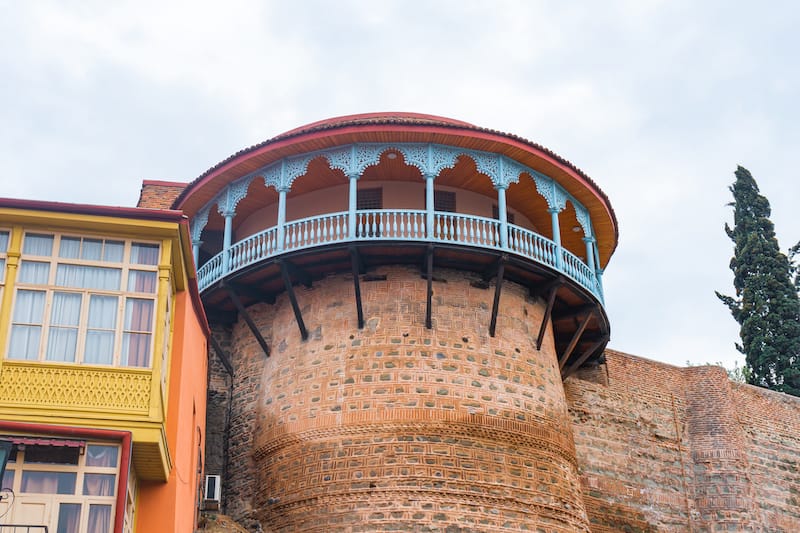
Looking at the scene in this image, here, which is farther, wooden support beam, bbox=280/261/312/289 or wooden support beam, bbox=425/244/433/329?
wooden support beam, bbox=280/261/312/289

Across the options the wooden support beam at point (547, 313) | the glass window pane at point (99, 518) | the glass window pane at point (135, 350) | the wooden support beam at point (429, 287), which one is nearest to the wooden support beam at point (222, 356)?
the wooden support beam at point (429, 287)

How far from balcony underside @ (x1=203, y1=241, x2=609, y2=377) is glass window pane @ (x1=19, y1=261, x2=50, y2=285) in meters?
6.68

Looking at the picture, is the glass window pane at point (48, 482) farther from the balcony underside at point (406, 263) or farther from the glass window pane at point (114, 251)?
the balcony underside at point (406, 263)

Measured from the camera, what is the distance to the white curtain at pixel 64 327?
1287 cm

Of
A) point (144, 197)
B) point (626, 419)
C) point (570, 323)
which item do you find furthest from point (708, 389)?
point (144, 197)

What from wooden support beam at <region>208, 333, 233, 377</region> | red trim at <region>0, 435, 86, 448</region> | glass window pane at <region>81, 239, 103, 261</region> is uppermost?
wooden support beam at <region>208, 333, 233, 377</region>

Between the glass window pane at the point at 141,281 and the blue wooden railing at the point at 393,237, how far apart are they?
20.0ft

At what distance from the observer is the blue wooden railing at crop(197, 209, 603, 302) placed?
19641mm

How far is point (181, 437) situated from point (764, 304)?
20069mm

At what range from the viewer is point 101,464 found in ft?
40.1

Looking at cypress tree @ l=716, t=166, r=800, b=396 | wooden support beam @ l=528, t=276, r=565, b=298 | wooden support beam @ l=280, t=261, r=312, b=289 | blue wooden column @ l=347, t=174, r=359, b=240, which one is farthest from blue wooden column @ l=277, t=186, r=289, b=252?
cypress tree @ l=716, t=166, r=800, b=396

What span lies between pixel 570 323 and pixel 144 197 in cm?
943

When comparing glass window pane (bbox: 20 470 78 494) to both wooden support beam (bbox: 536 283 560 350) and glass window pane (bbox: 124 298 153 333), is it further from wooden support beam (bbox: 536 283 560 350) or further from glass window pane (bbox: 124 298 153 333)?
wooden support beam (bbox: 536 283 560 350)

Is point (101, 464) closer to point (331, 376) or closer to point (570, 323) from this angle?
point (331, 376)
